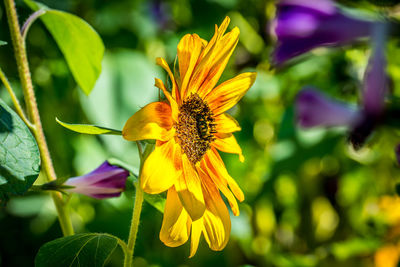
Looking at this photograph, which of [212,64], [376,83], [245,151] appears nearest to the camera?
[376,83]

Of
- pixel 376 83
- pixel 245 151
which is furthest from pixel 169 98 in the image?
pixel 245 151

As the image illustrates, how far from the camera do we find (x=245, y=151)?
2.80 ft

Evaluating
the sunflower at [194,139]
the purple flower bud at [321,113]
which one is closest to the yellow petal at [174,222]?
the sunflower at [194,139]

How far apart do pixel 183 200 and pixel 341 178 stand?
0.77m

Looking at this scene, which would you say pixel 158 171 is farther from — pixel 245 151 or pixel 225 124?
pixel 245 151

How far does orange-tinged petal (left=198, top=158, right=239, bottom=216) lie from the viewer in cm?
34

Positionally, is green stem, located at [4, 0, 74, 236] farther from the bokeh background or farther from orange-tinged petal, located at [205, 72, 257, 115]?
the bokeh background

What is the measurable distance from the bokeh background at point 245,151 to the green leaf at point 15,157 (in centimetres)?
34

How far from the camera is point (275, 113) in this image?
943mm

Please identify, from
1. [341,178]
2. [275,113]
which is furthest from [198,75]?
[341,178]

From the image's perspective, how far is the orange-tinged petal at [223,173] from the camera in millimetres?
344

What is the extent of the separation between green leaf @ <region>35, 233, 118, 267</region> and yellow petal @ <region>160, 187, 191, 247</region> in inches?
1.7

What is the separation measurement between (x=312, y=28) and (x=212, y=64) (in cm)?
10

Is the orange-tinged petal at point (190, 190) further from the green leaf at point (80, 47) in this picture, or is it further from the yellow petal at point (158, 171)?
the green leaf at point (80, 47)
